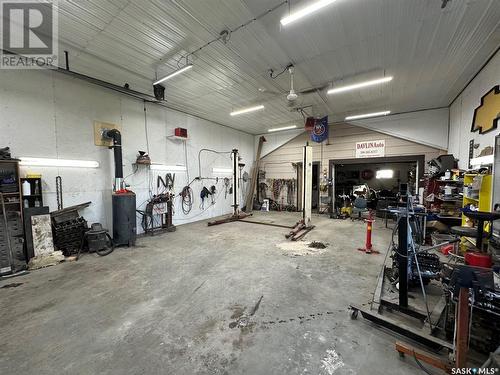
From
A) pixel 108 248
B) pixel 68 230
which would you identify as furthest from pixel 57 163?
pixel 108 248

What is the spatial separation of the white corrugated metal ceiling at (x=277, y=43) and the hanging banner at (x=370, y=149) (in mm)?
2471

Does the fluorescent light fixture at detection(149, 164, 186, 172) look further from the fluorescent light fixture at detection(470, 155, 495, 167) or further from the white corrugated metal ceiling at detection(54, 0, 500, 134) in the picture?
the fluorescent light fixture at detection(470, 155, 495, 167)

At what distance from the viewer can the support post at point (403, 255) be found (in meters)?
2.29

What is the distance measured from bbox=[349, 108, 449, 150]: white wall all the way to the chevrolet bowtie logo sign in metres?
2.90

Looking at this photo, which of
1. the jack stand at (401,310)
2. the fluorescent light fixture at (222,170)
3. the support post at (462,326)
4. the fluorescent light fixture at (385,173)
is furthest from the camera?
the fluorescent light fixture at (385,173)

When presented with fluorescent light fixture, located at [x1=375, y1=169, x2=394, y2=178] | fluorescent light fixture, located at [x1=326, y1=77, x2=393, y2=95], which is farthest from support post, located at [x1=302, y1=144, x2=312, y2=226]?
fluorescent light fixture, located at [x1=375, y1=169, x2=394, y2=178]

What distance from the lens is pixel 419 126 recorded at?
7332 millimetres

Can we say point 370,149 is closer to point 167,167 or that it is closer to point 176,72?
point 176,72

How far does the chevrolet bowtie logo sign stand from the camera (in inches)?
140

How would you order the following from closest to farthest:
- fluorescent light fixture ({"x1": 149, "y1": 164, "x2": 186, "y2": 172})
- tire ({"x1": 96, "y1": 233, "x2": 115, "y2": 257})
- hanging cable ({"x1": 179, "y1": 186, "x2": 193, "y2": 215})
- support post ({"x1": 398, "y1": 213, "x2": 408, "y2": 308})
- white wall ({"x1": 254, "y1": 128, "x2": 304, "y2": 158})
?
support post ({"x1": 398, "y1": 213, "x2": 408, "y2": 308}) → tire ({"x1": 96, "y1": 233, "x2": 115, "y2": 257}) → fluorescent light fixture ({"x1": 149, "y1": 164, "x2": 186, "y2": 172}) → hanging cable ({"x1": 179, "y1": 186, "x2": 193, "y2": 215}) → white wall ({"x1": 254, "y1": 128, "x2": 304, "y2": 158})

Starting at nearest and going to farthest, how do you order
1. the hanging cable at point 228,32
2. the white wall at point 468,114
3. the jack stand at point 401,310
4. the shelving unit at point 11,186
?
the jack stand at point 401,310
the hanging cable at point 228,32
the shelving unit at point 11,186
the white wall at point 468,114

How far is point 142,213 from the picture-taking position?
579cm

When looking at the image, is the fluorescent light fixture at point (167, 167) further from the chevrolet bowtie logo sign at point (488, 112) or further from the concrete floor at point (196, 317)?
the chevrolet bowtie logo sign at point (488, 112)

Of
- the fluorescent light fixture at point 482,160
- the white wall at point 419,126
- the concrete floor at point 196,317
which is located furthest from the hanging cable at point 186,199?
the white wall at point 419,126
